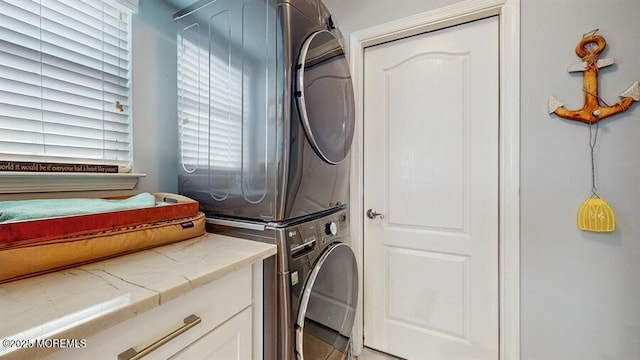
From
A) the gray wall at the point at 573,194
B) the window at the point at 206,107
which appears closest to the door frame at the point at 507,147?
the gray wall at the point at 573,194

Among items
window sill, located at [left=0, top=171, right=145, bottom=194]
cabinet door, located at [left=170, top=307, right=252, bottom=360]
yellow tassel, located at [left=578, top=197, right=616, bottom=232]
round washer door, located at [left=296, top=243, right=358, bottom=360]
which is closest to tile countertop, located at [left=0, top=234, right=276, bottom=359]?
cabinet door, located at [left=170, top=307, right=252, bottom=360]

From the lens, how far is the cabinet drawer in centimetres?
52

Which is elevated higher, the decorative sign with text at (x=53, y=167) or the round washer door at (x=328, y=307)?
the decorative sign with text at (x=53, y=167)

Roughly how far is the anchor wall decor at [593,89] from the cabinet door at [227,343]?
1.56 meters

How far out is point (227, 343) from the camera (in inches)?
31.4

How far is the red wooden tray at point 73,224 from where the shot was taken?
61 cm

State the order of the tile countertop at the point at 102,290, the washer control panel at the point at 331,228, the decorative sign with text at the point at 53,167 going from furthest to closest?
1. the washer control panel at the point at 331,228
2. the decorative sign with text at the point at 53,167
3. the tile countertop at the point at 102,290

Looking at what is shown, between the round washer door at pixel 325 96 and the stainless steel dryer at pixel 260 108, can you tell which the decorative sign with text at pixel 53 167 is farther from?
the round washer door at pixel 325 96

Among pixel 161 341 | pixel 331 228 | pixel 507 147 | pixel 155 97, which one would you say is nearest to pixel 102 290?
pixel 161 341

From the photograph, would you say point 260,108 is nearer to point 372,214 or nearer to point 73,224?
point 73,224

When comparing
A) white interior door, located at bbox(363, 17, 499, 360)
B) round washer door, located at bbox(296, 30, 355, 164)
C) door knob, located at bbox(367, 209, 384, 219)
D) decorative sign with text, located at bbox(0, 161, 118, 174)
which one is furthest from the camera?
door knob, located at bbox(367, 209, 384, 219)

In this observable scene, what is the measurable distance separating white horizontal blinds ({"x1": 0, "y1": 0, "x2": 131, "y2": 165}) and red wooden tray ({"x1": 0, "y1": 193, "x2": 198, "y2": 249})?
0.50 meters

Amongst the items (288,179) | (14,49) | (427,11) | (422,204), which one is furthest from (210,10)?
(422,204)

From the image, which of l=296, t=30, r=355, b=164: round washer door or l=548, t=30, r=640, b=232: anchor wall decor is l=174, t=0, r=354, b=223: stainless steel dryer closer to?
l=296, t=30, r=355, b=164: round washer door
